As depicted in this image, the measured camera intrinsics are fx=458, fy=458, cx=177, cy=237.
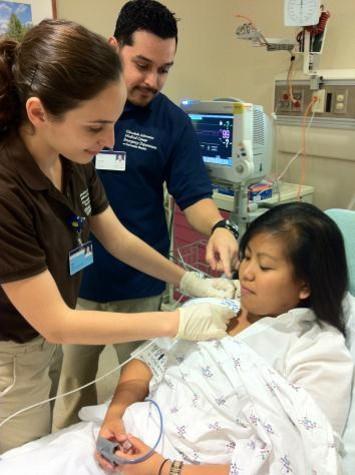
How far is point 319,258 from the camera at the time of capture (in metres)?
1.31

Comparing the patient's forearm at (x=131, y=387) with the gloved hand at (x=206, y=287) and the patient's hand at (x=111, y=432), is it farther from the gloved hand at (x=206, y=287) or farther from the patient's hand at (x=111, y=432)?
the gloved hand at (x=206, y=287)

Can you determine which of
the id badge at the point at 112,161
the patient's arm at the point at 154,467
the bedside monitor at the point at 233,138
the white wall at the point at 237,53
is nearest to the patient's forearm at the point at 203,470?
the patient's arm at the point at 154,467

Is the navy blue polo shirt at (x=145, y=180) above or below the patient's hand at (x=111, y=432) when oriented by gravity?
above

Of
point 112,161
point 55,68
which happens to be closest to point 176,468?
point 55,68

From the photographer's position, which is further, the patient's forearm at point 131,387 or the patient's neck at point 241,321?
the patient's neck at point 241,321

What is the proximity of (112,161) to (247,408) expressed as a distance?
983 millimetres

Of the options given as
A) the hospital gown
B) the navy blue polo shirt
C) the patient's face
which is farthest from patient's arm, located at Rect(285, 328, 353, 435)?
the navy blue polo shirt

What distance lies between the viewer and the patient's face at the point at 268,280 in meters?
1.33

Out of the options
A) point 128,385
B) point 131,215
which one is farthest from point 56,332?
point 131,215

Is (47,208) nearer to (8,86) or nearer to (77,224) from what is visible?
(77,224)

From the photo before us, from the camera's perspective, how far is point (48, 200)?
3.61 ft

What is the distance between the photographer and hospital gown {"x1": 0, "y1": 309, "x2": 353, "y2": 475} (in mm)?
1048

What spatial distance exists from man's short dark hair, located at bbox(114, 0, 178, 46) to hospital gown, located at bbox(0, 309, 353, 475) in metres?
1.04

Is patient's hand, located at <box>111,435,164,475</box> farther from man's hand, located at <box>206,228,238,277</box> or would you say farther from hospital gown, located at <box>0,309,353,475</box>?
man's hand, located at <box>206,228,238,277</box>
